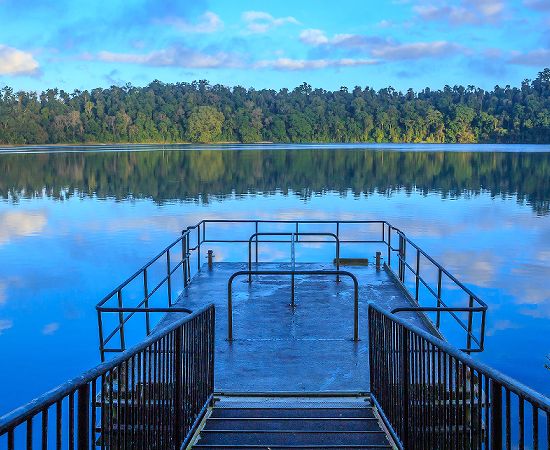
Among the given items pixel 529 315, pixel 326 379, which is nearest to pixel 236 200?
pixel 529 315

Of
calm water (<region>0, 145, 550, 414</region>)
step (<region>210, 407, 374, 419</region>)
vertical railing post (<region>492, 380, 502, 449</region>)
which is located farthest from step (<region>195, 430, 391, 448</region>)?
calm water (<region>0, 145, 550, 414</region>)

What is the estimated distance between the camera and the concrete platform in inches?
290

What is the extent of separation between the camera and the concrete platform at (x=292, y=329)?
736 centimetres

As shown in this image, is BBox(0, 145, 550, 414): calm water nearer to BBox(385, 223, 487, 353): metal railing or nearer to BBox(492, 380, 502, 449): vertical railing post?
BBox(385, 223, 487, 353): metal railing

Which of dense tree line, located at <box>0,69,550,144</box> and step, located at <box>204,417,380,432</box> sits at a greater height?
dense tree line, located at <box>0,69,550,144</box>

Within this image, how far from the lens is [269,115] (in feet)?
525

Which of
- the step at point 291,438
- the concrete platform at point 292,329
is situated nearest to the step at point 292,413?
the step at point 291,438

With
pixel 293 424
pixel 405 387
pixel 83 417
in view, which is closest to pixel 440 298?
pixel 293 424

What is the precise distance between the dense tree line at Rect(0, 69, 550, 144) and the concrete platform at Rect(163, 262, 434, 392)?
139 m

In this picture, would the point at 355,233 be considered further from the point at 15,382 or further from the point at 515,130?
the point at 515,130

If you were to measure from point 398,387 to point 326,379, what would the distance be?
2319 mm

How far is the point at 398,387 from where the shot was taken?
16.7 ft

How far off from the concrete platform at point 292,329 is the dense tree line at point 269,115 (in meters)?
139

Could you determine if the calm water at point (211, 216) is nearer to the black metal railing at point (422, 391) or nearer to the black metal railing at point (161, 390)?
the black metal railing at point (161, 390)
